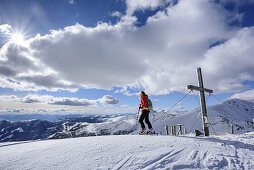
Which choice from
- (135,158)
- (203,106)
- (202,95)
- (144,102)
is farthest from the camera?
(202,95)

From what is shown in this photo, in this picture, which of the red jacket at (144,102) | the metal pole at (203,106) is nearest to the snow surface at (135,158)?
the red jacket at (144,102)

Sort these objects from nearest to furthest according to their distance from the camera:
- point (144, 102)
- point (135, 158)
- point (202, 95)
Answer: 1. point (135, 158)
2. point (144, 102)
3. point (202, 95)

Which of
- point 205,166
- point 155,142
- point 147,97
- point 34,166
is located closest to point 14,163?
point 34,166

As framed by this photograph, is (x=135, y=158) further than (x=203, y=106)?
No

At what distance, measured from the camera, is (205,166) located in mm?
3604

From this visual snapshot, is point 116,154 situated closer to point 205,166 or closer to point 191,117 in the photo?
point 205,166

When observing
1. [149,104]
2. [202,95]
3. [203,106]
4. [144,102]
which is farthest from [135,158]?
[202,95]

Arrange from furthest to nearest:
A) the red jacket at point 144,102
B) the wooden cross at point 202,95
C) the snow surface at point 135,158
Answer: the wooden cross at point 202,95 → the red jacket at point 144,102 → the snow surface at point 135,158

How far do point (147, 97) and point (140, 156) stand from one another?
4.44 meters

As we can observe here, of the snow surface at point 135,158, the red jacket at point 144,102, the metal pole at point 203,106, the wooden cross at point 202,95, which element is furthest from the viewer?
the wooden cross at point 202,95

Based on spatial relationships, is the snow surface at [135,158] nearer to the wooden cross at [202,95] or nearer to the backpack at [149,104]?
the backpack at [149,104]

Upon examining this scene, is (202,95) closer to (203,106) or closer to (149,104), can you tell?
(203,106)

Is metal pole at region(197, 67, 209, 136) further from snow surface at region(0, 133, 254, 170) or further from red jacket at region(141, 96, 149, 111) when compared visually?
red jacket at region(141, 96, 149, 111)

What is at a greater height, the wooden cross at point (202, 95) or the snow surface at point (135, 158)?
the wooden cross at point (202, 95)
